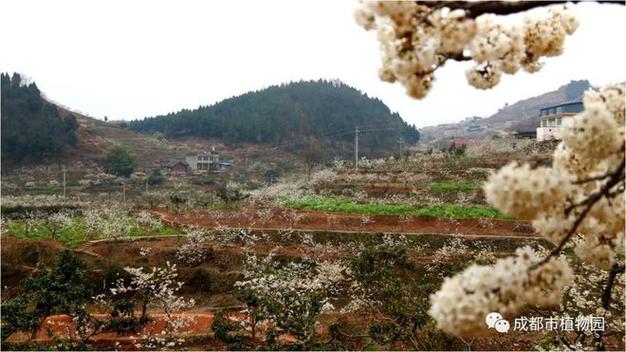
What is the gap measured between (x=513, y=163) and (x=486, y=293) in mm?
599

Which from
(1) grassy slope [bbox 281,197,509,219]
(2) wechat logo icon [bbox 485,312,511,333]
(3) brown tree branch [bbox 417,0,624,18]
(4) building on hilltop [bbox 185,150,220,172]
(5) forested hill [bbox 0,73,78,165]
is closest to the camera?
(3) brown tree branch [bbox 417,0,624,18]

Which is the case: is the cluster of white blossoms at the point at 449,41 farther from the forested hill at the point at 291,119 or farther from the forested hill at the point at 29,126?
the forested hill at the point at 291,119

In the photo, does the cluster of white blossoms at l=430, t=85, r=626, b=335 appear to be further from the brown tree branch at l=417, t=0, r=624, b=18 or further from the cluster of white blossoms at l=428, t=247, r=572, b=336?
the brown tree branch at l=417, t=0, r=624, b=18

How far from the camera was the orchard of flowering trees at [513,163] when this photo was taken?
2.24m

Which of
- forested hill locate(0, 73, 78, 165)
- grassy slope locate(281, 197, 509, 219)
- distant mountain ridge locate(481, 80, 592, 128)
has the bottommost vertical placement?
grassy slope locate(281, 197, 509, 219)

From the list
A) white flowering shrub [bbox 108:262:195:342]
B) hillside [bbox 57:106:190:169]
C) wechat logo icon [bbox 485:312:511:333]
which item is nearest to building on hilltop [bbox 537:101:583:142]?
white flowering shrub [bbox 108:262:195:342]

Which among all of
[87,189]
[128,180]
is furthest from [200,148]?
[87,189]

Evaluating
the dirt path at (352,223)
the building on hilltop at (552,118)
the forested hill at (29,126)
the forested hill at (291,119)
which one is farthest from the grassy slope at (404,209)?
the forested hill at (291,119)

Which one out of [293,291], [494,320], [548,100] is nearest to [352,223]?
[293,291]

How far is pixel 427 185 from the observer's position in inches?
1540

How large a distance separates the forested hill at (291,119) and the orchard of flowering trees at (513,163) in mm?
92541

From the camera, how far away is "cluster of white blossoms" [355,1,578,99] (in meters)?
2.38

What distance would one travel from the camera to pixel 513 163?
2.22m

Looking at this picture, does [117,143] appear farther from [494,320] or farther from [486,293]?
[486,293]
